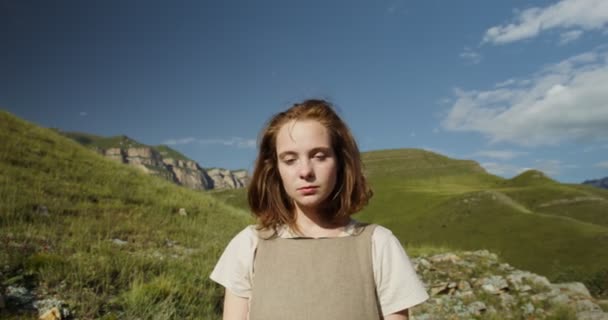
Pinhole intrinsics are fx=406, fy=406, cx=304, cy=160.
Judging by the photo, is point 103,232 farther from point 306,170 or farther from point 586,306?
point 586,306

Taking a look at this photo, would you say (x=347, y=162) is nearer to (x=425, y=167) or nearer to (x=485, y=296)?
(x=485, y=296)

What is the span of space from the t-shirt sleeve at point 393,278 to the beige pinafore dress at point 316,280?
0.13 ft

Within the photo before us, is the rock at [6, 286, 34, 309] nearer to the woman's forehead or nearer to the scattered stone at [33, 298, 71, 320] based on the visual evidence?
the scattered stone at [33, 298, 71, 320]

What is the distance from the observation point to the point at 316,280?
1918 mm

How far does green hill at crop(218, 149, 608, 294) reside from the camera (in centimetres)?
4803

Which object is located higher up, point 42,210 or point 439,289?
point 42,210

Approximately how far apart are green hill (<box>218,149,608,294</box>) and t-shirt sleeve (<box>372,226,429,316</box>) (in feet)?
66.0

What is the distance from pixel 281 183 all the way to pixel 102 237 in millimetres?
5604

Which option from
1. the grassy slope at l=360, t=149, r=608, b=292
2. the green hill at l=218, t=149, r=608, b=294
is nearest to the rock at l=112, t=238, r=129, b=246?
the green hill at l=218, t=149, r=608, b=294

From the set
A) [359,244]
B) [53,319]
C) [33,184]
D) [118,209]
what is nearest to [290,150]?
[359,244]

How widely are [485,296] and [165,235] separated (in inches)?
255

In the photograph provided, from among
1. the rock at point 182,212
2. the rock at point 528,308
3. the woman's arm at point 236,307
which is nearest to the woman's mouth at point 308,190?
the woman's arm at point 236,307

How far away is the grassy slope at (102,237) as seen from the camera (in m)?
4.30

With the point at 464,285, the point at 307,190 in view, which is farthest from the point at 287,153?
the point at 464,285
